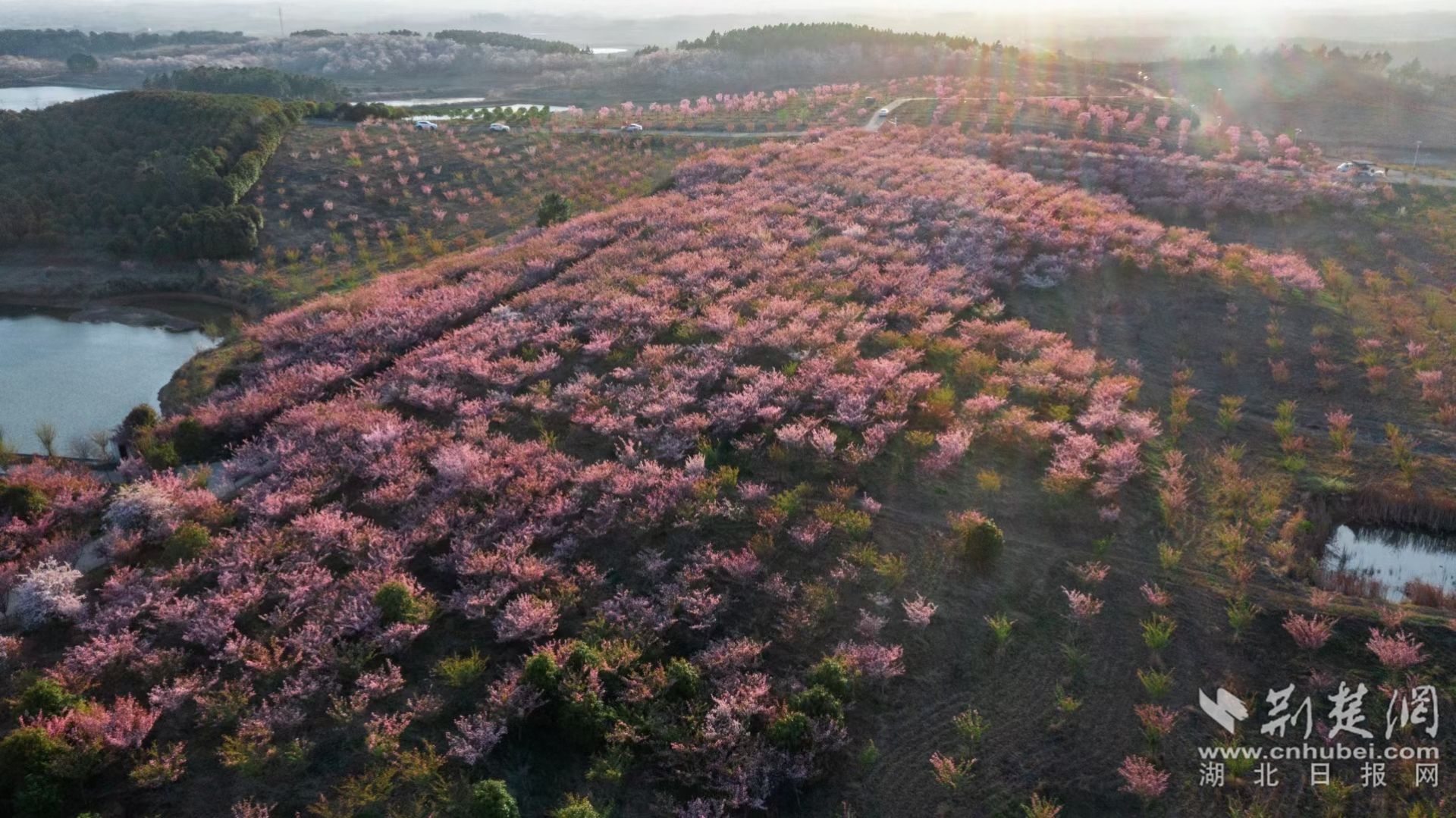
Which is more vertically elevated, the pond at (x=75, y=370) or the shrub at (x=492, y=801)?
the pond at (x=75, y=370)

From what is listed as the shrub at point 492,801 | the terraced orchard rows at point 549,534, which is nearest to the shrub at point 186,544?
the terraced orchard rows at point 549,534

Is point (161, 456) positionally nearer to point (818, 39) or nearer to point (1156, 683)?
point (1156, 683)

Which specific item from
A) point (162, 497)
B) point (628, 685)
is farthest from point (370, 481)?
point (628, 685)

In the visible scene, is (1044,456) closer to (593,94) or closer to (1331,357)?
(1331,357)

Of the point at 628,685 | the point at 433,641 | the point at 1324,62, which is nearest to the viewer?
the point at 628,685

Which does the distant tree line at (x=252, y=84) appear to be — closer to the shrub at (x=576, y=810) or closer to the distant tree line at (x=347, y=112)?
the distant tree line at (x=347, y=112)

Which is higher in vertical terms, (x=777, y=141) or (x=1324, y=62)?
(x=1324, y=62)

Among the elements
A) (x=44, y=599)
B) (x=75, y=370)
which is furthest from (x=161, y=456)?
(x=75, y=370)

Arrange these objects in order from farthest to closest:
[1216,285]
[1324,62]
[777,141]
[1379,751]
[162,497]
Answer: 1. [1324,62]
2. [777,141]
3. [1216,285]
4. [162,497]
5. [1379,751]
